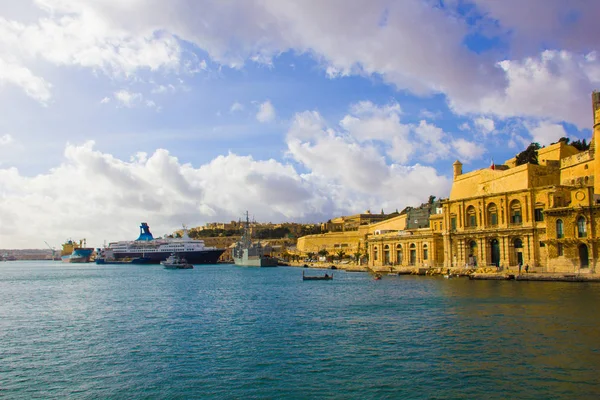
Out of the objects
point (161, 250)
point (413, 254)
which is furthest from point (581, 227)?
point (161, 250)

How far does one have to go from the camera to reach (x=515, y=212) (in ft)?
164

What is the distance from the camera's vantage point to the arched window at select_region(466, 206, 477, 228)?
5445 centimetres

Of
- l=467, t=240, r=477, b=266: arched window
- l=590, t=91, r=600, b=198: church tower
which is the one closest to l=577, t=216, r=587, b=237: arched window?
l=590, t=91, r=600, b=198: church tower

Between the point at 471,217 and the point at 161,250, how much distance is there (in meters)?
89.4

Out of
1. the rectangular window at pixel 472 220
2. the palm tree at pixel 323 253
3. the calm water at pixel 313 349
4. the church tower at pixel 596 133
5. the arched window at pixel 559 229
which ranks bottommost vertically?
the calm water at pixel 313 349

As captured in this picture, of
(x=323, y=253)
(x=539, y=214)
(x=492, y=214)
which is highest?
(x=492, y=214)

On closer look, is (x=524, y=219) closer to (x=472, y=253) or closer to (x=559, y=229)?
(x=559, y=229)

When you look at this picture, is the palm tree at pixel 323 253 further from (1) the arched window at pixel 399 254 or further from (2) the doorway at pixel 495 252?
(2) the doorway at pixel 495 252

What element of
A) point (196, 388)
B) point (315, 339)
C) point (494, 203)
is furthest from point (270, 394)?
point (494, 203)

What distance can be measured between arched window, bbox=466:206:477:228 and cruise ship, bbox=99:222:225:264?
79.9 m

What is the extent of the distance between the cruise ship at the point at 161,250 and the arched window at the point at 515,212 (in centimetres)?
8562

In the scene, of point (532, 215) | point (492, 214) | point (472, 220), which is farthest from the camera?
point (472, 220)

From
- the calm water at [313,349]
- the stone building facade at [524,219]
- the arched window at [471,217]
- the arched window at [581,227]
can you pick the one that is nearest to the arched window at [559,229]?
the stone building facade at [524,219]

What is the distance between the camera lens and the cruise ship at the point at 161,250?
406 ft
